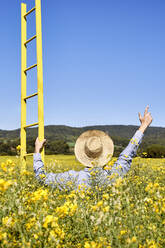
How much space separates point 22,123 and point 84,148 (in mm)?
1711

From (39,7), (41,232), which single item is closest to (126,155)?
(41,232)

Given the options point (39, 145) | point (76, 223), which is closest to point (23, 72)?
point (39, 145)

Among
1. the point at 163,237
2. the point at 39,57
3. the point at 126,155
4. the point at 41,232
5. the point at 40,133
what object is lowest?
the point at 163,237

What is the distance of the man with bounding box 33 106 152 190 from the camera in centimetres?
393

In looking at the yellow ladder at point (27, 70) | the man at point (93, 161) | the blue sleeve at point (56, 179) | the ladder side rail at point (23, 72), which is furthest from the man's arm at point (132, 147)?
the ladder side rail at point (23, 72)

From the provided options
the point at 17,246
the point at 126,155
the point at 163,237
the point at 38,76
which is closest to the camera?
the point at 17,246

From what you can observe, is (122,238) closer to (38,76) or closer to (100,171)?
(100,171)

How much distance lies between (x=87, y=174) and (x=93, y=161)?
0.88 ft

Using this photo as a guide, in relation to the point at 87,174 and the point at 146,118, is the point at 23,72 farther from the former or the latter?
the point at 146,118

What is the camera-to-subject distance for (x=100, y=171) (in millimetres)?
3939

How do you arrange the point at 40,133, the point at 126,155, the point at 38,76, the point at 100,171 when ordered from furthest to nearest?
the point at 38,76 < the point at 40,133 < the point at 126,155 < the point at 100,171

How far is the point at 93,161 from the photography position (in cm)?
429

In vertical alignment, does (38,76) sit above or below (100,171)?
above

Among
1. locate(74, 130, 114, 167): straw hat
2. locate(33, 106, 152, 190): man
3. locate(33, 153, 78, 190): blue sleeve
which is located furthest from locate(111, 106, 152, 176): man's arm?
locate(33, 153, 78, 190): blue sleeve
